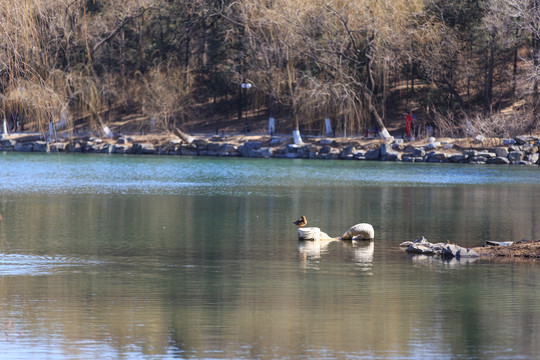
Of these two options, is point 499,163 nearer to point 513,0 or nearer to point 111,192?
point 513,0

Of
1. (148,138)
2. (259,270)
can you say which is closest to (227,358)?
(259,270)

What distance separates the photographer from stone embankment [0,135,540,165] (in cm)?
5172

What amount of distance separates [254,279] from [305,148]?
4187 centimetres

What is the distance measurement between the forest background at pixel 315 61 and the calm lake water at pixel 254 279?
22.9 metres

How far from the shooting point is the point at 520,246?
18.2 m

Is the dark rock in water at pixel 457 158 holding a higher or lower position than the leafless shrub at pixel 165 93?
lower

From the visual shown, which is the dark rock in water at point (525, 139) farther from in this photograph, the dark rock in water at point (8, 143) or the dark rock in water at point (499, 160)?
the dark rock in water at point (8, 143)

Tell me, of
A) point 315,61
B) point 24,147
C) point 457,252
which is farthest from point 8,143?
point 457,252

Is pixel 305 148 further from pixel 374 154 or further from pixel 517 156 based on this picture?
pixel 517 156

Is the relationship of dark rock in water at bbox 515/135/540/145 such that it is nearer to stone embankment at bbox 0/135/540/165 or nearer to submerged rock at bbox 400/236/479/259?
stone embankment at bbox 0/135/540/165

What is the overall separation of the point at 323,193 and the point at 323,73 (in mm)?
24553

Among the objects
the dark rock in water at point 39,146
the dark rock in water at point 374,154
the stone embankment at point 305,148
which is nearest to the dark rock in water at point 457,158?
the stone embankment at point 305,148

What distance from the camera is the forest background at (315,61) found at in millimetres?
54000

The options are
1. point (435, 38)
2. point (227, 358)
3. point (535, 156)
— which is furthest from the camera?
point (435, 38)
